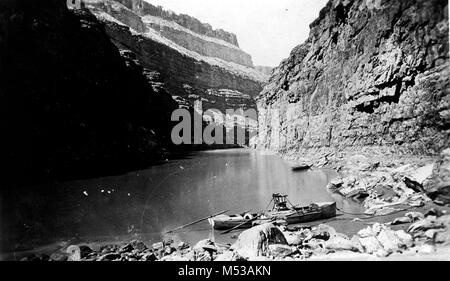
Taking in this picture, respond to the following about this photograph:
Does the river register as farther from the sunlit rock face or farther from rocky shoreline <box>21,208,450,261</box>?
the sunlit rock face

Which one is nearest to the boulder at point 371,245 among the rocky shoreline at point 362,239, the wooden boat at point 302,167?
the rocky shoreline at point 362,239

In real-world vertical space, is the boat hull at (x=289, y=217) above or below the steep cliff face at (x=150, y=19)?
below

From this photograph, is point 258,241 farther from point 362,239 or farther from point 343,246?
point 362,239

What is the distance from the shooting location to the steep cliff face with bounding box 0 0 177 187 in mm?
30141

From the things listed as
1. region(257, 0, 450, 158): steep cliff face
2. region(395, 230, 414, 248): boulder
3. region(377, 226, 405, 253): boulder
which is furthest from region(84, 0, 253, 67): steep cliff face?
region(395, 230, 414, 248): boulder

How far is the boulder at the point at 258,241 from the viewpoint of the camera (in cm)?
987

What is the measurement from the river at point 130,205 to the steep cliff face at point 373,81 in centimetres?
928

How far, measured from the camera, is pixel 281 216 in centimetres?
1580

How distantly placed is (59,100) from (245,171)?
26.0m

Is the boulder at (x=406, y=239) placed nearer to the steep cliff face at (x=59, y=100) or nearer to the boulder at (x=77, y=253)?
the boulder at (x=77, y=253)

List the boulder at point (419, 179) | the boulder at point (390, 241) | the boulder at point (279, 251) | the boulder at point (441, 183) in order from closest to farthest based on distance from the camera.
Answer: the boulder at point (390, 241) < the boulder at point (279, 251) < the boulder at point (441, 183) < the boulder at point (419, 179)
